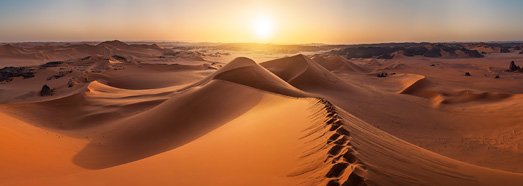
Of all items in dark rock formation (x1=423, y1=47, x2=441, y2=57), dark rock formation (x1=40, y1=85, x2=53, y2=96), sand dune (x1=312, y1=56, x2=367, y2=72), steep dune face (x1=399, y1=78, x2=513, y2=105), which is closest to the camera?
steep dune face (x1=399, y1=78, x2=513, y2=105)

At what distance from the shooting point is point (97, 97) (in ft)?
50.1

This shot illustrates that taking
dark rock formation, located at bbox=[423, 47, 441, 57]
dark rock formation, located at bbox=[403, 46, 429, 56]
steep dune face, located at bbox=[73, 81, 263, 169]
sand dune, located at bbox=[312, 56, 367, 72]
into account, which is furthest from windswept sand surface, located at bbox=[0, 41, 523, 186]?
dark rock formation, located at bbox=[403, 46, 429, 56]

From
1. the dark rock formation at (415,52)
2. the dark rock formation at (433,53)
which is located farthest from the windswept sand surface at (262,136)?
the dark rock formation at (415,52)

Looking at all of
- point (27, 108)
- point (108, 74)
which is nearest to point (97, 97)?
point (27, 108)

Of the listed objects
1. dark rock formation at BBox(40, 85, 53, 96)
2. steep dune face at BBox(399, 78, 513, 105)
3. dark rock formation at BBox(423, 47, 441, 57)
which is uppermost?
dark rock formation at BBox(423, 47, 441, 57)

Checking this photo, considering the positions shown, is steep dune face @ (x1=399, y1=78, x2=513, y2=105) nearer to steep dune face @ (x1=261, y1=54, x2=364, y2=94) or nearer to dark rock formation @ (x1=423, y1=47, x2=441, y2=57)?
steep dune face @ (x1=261, y1=54, x2=364, y2=94)

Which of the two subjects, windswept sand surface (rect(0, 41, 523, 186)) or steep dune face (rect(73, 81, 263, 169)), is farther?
steep dune face (rect(73, 81, 263, 169))

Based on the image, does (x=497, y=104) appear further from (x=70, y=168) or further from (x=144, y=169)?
(x=70, y=168)

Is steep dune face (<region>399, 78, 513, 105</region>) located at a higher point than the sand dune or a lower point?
lower

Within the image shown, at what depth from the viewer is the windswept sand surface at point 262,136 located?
12.5ft

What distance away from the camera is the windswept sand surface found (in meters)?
3.80

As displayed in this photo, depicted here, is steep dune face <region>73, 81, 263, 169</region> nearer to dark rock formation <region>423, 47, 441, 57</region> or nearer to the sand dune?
the sand dune

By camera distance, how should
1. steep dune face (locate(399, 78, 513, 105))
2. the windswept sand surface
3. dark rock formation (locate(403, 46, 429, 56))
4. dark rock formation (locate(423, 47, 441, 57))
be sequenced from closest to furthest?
the windswept sand surface → steep dune face (locate(399, 78, 513, 105)) → dark rock formation (locate(423, 47, 441, 57)) → dark rock formation (locate(403, 46, 429, 56))

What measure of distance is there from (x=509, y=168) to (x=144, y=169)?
27.3ft
